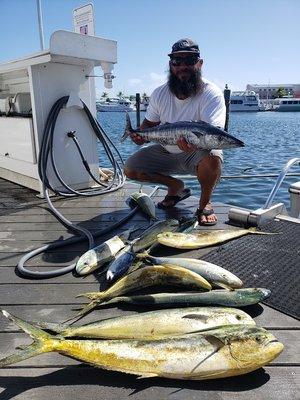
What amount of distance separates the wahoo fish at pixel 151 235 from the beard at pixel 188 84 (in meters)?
1.42

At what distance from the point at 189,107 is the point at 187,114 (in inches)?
2.9

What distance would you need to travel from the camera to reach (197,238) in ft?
10.1

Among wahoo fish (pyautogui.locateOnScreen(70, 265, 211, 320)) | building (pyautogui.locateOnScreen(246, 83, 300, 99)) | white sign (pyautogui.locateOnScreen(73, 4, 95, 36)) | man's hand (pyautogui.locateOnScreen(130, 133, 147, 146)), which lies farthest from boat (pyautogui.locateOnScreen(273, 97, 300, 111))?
wahoo fish (pyautogui.locateOnScreen(70, 265, 211, 320))

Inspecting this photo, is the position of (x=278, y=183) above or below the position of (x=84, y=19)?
below

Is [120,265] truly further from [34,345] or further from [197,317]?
[34,345]

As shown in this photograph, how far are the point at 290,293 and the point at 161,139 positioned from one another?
200cm

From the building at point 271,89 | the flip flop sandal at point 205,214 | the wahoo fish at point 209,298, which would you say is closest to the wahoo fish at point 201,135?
the flip flop sandal at point 205,214

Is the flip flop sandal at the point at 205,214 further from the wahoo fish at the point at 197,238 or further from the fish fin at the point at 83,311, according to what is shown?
the fish fin at the point at 83,311

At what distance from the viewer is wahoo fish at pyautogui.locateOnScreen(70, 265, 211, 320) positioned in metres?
2.28

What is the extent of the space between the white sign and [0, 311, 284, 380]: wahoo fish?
4326 millimetres

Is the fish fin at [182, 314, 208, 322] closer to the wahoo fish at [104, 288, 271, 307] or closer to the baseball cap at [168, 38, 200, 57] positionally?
the wahoo fish at [104, 288, 271, 307]

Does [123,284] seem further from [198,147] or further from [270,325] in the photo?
[198,147]

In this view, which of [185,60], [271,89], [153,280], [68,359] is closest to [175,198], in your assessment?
[185,60]

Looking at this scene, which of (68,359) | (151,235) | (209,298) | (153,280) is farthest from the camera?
(151,235)
